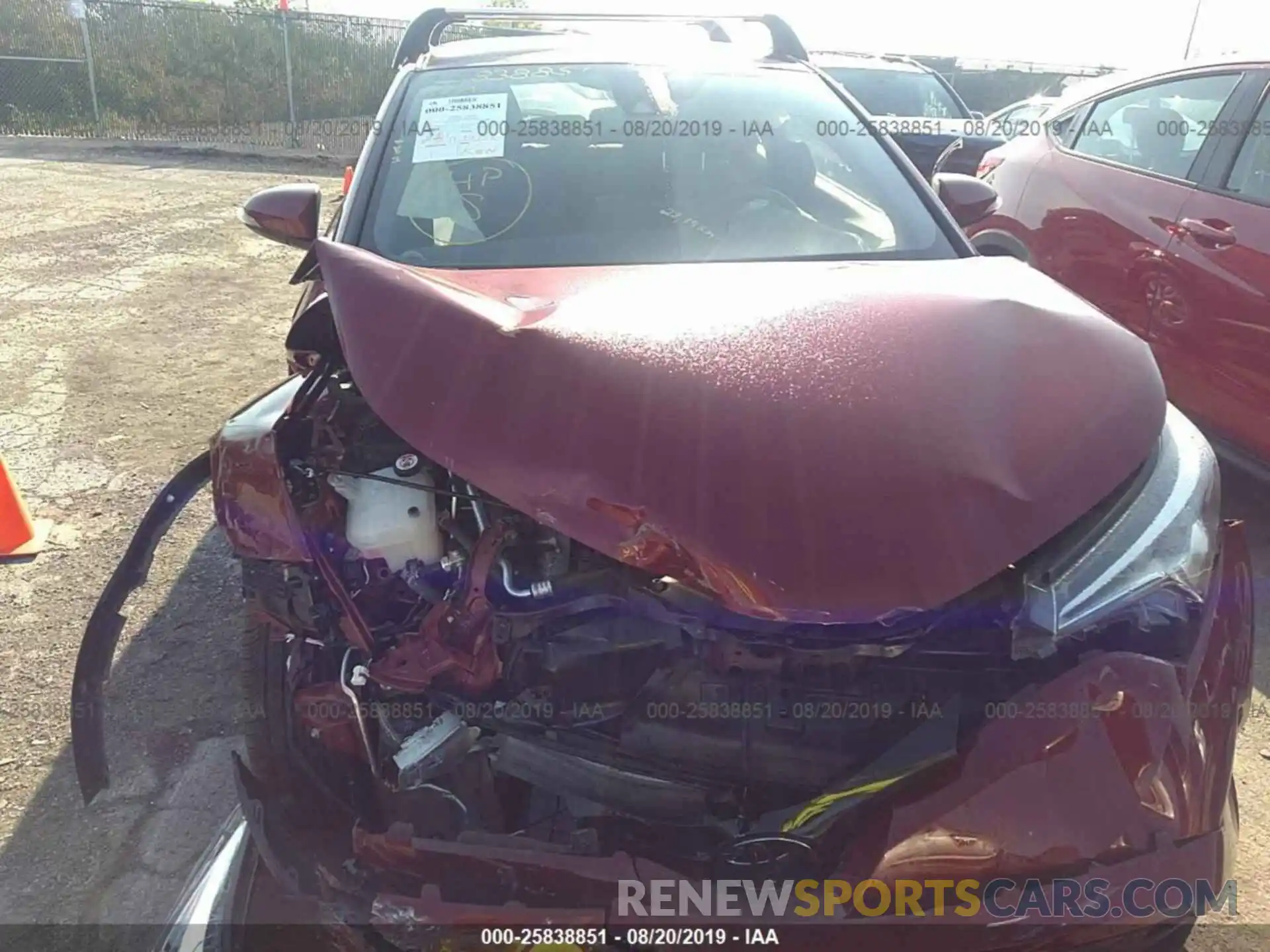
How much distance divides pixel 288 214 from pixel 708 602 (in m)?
1.85

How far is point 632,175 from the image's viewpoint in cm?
271

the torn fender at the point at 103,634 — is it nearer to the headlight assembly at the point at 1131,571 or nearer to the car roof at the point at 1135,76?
the headlight assembly at the point at 1131,571

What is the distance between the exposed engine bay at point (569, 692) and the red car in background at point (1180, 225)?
8.40 ft

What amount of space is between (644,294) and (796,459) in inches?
26.6

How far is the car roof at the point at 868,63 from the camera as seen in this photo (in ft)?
30.1

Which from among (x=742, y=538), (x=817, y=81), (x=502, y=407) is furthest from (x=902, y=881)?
(x=817, y=81)

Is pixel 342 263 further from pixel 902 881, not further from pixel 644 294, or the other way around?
pixel 902 881

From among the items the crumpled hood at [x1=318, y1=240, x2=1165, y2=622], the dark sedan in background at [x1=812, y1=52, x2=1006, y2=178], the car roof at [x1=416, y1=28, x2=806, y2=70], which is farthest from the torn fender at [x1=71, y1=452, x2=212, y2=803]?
the dark sedan in background at [x1=812, y1=52, x2=1006, y2=178]

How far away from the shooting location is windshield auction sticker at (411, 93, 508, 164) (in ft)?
8.84

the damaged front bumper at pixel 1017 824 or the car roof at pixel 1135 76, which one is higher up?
the car roof at pixel 1135 76

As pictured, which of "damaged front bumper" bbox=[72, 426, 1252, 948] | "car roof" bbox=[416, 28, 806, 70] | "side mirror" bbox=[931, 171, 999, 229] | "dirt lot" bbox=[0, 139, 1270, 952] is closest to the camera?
"damaged front bumper" bbox=[72, 426, 1252, 948]

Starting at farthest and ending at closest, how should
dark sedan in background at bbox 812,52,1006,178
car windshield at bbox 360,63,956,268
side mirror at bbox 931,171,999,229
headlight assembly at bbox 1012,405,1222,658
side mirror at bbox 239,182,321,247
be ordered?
1. dark sedan in background at bbox 812,52,1006,178
2. side mirror at bbox 931,171,999,229
3. side mirror at bbox 239,182,321,247
4. car windshield at bbox 360,63,956,268
5. headlight assembly at bbox 1012,405,1222,658

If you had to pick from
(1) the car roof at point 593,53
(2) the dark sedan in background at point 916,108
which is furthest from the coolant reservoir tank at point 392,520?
(2) the dark sedan in background at point 916,108

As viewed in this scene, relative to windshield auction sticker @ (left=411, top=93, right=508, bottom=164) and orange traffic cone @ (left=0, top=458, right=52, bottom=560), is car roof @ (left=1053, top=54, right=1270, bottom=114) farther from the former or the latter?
orange traffic cone @ (left=0, top=458, right=52, bottom=560)
